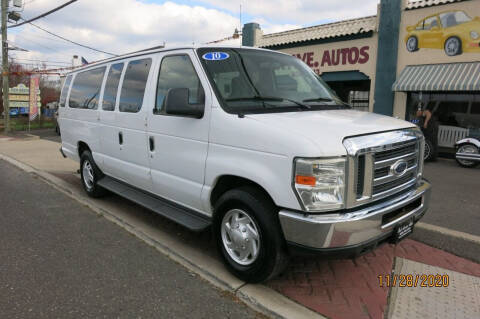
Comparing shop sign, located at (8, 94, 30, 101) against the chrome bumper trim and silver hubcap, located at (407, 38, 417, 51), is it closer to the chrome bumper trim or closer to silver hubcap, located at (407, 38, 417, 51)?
silver hubcap, located at (407, 38, 417, 51)

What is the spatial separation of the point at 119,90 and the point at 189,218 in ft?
7.20

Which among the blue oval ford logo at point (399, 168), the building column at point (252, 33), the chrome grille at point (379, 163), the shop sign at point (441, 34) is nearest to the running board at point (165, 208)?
the chrome grille at point (379, 163)

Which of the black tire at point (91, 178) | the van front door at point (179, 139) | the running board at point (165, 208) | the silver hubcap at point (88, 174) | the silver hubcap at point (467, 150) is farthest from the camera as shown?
the silver hubcap at point (467, 150)

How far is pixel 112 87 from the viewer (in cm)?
524

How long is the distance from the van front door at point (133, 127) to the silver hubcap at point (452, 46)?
10921 millimetres

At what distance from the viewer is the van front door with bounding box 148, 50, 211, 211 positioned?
361 cm

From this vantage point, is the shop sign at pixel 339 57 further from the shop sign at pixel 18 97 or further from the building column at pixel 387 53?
the shop sign at pixel 18 97

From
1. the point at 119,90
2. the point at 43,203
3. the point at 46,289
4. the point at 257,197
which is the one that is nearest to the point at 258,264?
the point at 257,197

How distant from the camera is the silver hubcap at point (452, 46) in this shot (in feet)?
38.5

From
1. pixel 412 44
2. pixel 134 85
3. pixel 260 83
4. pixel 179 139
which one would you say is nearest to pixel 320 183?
pixel 260 83

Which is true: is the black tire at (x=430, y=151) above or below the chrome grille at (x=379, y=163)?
below

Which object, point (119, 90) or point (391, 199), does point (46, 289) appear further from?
point (391, 199)

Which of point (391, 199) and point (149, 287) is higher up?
point (391, 199)

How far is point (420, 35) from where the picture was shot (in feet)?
40.9
